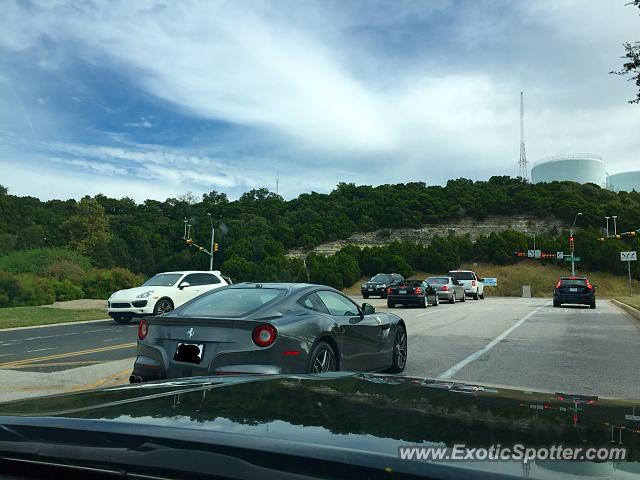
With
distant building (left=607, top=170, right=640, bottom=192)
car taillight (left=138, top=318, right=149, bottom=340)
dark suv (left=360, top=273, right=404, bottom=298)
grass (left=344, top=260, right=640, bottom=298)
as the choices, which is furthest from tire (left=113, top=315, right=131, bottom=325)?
distant building (left=607, top=170, right=640, bottom=192)

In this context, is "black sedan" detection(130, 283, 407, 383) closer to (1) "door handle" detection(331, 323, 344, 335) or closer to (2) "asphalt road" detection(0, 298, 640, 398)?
(1) "door handle" detection(331, 323, 344, 335)

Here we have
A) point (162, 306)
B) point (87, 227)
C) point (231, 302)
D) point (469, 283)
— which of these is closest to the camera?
point (231, 302)

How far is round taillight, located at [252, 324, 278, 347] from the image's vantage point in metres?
5.84

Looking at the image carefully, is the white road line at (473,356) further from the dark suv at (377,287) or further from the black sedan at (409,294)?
the dark suv at (377,287)

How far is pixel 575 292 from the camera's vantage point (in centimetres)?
2936

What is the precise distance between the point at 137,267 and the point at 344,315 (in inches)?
2743

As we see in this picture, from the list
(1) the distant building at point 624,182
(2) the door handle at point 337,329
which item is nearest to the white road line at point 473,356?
(2) the door handle at point 337,329

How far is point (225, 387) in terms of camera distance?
3387 mm

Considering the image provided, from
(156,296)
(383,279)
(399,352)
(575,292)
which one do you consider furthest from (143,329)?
(383,279)

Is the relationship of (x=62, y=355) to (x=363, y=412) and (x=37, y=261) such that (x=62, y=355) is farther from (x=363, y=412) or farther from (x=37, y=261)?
(x=37, y=261)

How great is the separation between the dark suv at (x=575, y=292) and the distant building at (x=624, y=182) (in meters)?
104

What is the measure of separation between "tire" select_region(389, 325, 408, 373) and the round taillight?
9.91ft

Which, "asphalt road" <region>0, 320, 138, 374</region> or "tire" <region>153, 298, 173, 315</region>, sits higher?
"tire" <region>153, 298, 173, 315</region>

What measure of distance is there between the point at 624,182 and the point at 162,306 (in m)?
127
